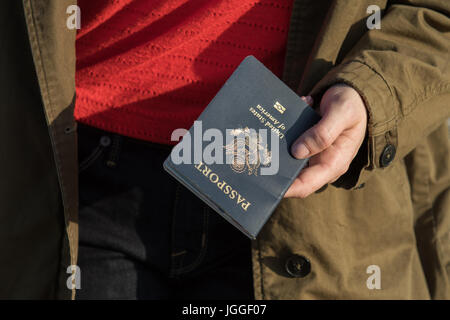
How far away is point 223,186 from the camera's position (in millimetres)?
906

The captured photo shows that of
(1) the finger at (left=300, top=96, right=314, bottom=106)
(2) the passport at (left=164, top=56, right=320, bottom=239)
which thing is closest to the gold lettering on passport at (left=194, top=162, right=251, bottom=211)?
(2) the passport at (left=164, top=56, right=320, bottom=239)

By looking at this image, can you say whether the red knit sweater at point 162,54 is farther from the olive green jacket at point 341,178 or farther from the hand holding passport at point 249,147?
the hand holding passport at point 249,147

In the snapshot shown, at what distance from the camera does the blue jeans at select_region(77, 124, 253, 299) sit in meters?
1.26

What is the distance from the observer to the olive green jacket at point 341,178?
1.01 metres

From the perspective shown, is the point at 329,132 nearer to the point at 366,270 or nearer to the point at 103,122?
the point at 366,270

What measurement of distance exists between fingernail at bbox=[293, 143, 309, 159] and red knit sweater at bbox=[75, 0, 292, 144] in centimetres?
33

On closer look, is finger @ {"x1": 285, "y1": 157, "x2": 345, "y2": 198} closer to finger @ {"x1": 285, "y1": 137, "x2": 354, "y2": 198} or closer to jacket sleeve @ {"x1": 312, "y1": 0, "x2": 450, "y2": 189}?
finger @ {"x1": 285, "y1": 137, "x2": 354, "y2": 198}

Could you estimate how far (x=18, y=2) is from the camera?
1.15 metres

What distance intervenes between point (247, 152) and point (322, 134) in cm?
15

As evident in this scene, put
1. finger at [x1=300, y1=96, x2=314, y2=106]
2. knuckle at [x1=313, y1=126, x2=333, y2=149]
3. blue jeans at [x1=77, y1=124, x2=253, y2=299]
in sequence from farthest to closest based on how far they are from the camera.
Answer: blue jeans at [x1=77, y1=124, x2=253, y2=299] < finger at [x1=300, y1=96, x2=314, y2=106] < knuckle at [x1=313, y1=126, x2=333, y2=149]

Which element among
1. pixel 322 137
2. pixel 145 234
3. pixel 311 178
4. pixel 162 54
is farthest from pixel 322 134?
pixel 145 234

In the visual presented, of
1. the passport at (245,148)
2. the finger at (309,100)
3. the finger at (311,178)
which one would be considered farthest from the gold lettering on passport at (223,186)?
the finger at (309,100)

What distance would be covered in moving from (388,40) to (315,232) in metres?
0.49

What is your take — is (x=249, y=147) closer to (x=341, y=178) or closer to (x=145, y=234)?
(x=341, y=178)
